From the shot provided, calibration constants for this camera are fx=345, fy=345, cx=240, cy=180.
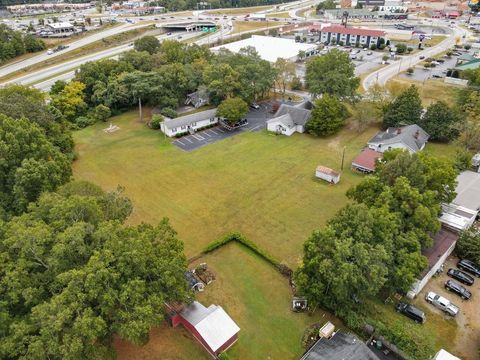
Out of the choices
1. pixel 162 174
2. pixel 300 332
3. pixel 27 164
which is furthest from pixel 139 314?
pixel 162 174

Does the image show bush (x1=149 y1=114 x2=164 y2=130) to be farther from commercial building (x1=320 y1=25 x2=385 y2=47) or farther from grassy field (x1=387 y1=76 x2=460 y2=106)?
commercial building (x1=320 y1=25 x2=385 y2=47)

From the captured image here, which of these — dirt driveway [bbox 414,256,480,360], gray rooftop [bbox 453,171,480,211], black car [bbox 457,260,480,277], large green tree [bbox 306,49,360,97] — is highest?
large green tree [bbox 306,49,360,97]

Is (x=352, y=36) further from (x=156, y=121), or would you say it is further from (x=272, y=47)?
(x=156, y=121)

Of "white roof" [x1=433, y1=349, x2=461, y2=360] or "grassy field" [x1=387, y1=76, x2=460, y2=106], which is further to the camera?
"grassy field" [x1=387, y1=76, x2=460, y2=106]

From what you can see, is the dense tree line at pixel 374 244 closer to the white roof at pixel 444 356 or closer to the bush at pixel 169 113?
the white roof at pixel 444 356

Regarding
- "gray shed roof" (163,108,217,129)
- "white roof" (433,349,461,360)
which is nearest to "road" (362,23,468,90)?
"gray shed roof" (163,108,217,129)
